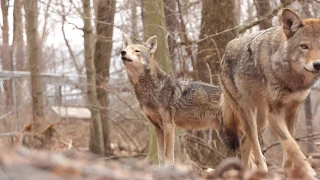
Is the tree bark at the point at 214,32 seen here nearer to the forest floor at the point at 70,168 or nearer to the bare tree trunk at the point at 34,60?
the bare tree trunk at the point at 34,60

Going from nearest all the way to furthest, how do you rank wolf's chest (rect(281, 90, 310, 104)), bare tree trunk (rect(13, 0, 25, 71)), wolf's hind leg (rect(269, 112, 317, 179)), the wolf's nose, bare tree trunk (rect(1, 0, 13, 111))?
wolf's hind leg (rect(269, 112, 317, 179)) < the wolf's nose < wolf's chest (rect(281, 90, 310, 104)) < bare tree trunk (rect(1, 0, 13, 111)) < bare tree trunk (rect(13, 0, 25, 71))

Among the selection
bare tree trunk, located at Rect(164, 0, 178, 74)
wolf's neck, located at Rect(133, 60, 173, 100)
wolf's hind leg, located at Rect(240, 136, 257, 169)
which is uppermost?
bare tree trunk, located at Rect(164, 0, 178, 74)

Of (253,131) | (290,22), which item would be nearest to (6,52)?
(253,131)

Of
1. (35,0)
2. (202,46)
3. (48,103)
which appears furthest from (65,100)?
(202,46)

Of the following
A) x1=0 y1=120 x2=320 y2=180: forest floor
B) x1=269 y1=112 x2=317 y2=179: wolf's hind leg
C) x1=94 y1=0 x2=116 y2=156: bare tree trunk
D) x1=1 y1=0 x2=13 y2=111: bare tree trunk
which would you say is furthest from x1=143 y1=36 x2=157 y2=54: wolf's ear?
x1=1 y1=0 x2=13 y2=111: bare tree trunk

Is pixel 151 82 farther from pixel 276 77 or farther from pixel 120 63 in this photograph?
pixel 120 63

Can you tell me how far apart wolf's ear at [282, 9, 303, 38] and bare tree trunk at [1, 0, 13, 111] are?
12.0 metres

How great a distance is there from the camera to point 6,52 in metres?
23.8

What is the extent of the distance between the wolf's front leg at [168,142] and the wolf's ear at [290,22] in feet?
11.1

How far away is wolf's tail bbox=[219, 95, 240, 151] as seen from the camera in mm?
7034

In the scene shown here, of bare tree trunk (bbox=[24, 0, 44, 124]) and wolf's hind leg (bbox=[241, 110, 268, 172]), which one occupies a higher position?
bare tree trunk (bbox=[24, 0, 44, 124])

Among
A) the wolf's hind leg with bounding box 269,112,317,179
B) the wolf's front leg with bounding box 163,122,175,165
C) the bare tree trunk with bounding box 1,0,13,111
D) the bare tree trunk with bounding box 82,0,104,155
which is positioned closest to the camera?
the wolf's hind leg with bounding box 269,112,317,179

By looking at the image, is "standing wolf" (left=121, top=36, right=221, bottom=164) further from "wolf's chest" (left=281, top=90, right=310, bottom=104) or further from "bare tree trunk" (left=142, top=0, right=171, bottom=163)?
"wolf's chest" (left=281, top=90, right=310, bottom=104)

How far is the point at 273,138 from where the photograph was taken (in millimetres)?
17922
